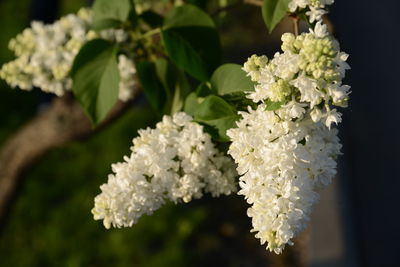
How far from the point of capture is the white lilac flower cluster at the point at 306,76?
95 centimetres

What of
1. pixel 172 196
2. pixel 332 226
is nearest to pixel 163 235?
pixel 332 226

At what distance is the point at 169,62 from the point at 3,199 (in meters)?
1.29

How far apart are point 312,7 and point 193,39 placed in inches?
17.8

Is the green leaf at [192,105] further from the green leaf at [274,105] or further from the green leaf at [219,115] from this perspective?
Result: the green leaf at [274,105]

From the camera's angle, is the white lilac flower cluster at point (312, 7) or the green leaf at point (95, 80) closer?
the white lilac flower cluster at point (312, 7)

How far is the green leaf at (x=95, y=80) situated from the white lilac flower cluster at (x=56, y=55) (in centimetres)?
15

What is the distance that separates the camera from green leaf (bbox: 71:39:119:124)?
1.49m

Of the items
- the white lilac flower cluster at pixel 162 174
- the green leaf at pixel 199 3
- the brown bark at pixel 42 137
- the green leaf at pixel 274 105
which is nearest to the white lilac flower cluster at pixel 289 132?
the green leaf at pixel 274 105

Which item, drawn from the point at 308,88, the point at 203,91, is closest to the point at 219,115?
the point at 203,91

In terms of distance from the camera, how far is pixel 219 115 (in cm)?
118

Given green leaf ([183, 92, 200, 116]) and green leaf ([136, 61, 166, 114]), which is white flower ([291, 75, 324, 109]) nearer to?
green leaf ([183, 92, 200, 116])

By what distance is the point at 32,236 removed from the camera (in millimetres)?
3395

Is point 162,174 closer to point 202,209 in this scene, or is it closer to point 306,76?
point 306,76

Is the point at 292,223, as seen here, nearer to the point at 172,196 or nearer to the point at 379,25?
the point at 172,196
